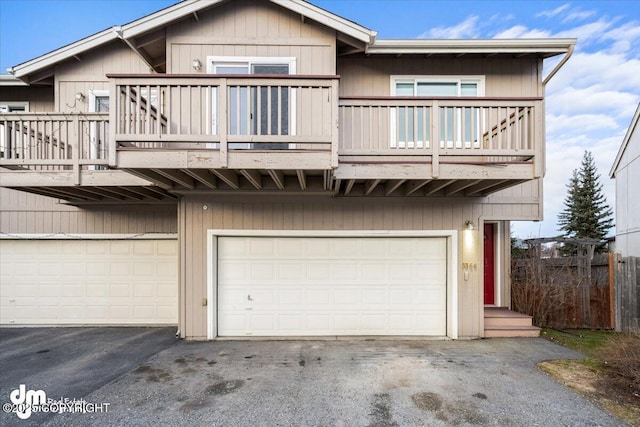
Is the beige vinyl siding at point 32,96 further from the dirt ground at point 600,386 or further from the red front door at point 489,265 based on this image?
the dirt ground at point 600,386

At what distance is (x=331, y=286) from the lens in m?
5.81

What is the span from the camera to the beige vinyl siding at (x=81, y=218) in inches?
A: 261

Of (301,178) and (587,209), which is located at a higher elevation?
(587,209)

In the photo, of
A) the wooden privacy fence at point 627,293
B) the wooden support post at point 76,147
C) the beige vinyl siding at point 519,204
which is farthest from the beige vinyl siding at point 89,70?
the wooden privacy fence at point 627,293

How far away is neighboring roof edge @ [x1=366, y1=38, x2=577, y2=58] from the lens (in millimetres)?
5832

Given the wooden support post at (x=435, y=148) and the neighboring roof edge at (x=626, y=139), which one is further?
the neighboring roof edge at (x=626, y=139)

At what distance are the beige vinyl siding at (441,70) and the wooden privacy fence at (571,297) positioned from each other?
3710 millimetres

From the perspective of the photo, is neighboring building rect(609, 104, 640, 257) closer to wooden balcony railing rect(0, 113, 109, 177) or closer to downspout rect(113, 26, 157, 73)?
downspout rect(113, 26, 157, 73)

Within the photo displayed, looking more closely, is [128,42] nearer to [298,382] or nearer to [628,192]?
[298,382]

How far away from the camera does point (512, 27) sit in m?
12.6

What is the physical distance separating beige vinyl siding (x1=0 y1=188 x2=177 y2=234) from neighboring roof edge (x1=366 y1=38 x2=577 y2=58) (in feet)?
18.1

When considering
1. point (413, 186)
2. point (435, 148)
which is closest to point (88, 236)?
point (413, 186)

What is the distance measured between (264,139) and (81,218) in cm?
537

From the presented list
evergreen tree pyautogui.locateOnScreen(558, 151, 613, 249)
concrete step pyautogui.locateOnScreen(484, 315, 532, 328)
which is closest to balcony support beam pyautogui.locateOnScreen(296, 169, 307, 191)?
concrete step pyautogui.locateOnScreen(484, 315, 532, 328)
